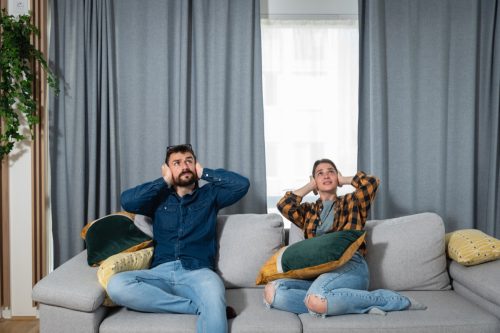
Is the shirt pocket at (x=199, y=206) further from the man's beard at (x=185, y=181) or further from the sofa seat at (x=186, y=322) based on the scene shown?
the sofa seat at (x=186, y=322)

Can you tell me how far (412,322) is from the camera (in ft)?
7.48

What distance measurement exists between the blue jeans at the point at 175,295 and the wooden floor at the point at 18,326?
1.17 m

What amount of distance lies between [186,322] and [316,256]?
72cm

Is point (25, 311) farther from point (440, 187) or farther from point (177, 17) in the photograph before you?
point (440, 187)

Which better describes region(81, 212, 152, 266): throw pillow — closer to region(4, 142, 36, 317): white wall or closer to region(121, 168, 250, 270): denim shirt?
region(121, 168, 250, 270): denim shirt

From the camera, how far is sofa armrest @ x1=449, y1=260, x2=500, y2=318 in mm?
2363

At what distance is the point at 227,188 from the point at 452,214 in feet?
5.62

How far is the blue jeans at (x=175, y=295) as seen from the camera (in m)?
2.24

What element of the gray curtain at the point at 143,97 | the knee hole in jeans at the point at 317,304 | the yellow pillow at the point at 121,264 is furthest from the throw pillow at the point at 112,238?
the knee hole in jeans at the point at 317,304

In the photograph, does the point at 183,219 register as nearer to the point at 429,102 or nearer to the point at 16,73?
the point at 16,73

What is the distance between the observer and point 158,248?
277cm

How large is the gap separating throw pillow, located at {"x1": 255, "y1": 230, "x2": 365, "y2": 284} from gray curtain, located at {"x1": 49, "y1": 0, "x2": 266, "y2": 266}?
2.84ft

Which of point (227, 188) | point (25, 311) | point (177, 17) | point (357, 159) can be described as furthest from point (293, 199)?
point (25, 311)

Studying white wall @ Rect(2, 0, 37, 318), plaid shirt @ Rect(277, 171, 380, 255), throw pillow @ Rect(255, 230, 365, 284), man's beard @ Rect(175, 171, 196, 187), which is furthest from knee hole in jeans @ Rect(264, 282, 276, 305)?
white wall @ Rect(2, 0, 37, 318)
